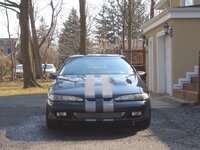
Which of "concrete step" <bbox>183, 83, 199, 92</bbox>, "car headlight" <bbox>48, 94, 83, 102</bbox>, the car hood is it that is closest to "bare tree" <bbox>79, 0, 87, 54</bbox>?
"concrete step" <bbox>183, 83, 199, 92</bbox>

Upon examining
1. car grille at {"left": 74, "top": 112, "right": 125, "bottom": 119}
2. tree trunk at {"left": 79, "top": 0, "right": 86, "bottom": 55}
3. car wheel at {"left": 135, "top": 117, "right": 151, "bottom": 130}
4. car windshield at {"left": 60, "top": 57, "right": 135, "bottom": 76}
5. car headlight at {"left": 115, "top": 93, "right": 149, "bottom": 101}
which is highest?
tree trunk at {"left": 79, "top": 0, "right": 86, "bottom": 55}

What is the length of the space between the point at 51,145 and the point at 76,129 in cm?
152

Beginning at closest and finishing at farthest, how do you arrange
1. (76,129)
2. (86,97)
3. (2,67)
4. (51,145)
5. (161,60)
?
1. (51,145)
2. (86,97)
3. (76,129)
4. (161,60)
5. (2,67)

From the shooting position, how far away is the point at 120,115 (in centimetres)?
848

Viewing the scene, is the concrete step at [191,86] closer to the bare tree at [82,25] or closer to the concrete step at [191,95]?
the concrete step at [191,95]

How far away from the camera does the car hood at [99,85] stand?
8.56 metres

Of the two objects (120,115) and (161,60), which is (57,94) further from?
(161,60)

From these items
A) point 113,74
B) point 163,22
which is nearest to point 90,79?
point 113,74

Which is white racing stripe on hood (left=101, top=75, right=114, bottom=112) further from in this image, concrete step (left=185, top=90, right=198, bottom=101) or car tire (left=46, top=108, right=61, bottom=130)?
concrete step (left=185, top=90, right=198, bottom=101)

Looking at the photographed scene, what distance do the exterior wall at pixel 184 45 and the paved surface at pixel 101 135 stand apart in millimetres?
5834

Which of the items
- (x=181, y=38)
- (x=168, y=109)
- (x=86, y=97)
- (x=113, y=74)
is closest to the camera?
(x=86, y=97)


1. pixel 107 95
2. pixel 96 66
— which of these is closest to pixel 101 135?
pixel 107 95

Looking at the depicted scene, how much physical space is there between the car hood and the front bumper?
204 millimetres

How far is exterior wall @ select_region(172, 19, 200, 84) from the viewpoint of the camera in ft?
55.0
